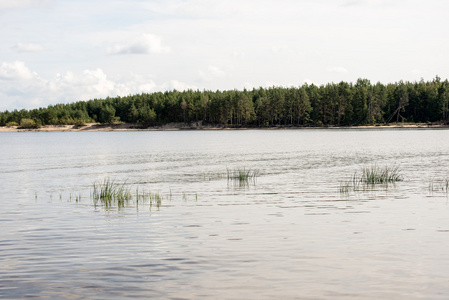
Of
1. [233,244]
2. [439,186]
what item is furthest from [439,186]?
[233,244]

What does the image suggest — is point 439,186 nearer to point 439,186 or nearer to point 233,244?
point 439,186

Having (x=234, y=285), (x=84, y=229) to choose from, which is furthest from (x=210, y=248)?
(x=84, y=229)

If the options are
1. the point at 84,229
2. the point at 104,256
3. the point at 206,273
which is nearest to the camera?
the point at 206,273

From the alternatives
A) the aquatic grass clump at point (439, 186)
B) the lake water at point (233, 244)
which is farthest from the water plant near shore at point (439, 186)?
the lake water at point (233, 244)

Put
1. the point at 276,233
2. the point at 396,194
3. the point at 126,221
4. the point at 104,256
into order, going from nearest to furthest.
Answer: the point at 104,256 → the point at 276,233 → the point at 126,221 → the point at 396,194

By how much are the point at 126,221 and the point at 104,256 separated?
5.30 meters

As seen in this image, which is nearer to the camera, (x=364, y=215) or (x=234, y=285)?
(x=234, y=285)

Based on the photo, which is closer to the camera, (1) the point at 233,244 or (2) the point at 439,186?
(1) the point at 233,244

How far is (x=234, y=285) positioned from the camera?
10758 mm

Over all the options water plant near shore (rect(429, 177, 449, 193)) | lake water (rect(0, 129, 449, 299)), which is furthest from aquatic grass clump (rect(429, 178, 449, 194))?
lake water (rect(0, 129, 449, 299))

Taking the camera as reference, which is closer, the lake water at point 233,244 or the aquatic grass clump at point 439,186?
the lake water at point 233,244

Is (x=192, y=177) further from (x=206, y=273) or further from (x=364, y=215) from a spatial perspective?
(x=206, y=273)

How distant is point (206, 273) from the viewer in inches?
460

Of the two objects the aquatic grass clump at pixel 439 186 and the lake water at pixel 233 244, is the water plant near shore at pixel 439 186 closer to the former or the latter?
the aquatic grass clump at pixel 439 186
